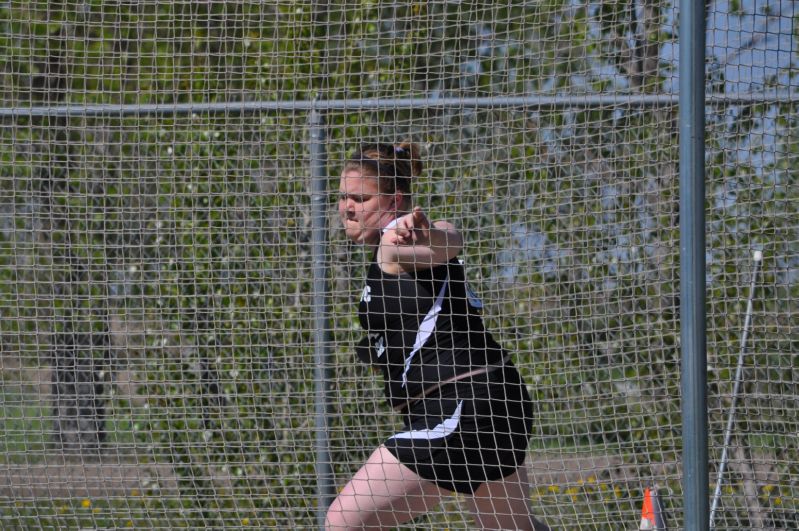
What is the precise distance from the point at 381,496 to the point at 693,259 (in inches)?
45.1

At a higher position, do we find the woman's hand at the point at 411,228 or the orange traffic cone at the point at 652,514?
the woman's hand at the point at 411,228

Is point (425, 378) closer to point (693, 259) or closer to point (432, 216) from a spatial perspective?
point (693, 259)

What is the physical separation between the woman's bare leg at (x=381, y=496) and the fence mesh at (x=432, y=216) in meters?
0.90

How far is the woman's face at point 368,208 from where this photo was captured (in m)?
3.14

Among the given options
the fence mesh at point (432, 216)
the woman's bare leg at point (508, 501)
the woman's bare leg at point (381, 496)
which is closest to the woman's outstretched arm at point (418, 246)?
the woman's bare leg at point (381, 496)

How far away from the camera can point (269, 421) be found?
4.43 meters

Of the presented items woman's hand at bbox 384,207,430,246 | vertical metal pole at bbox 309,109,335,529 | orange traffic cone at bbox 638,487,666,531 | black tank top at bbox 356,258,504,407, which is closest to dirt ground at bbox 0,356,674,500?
orange traffic cone at bbox 638,487,666,531

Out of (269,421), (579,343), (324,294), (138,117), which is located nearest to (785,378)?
(579,343)

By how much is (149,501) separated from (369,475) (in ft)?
6.43

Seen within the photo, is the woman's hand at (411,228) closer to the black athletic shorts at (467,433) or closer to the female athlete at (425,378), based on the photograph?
the female athlete at (425,378)

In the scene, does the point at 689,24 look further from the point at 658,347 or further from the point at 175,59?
the point at 175,59

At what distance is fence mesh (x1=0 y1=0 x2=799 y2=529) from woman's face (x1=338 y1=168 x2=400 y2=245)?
0.64m

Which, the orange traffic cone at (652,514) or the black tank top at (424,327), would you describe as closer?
the black tank top at (424,327)

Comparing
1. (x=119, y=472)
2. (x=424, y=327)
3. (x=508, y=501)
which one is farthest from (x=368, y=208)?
(x=119, y=472)
